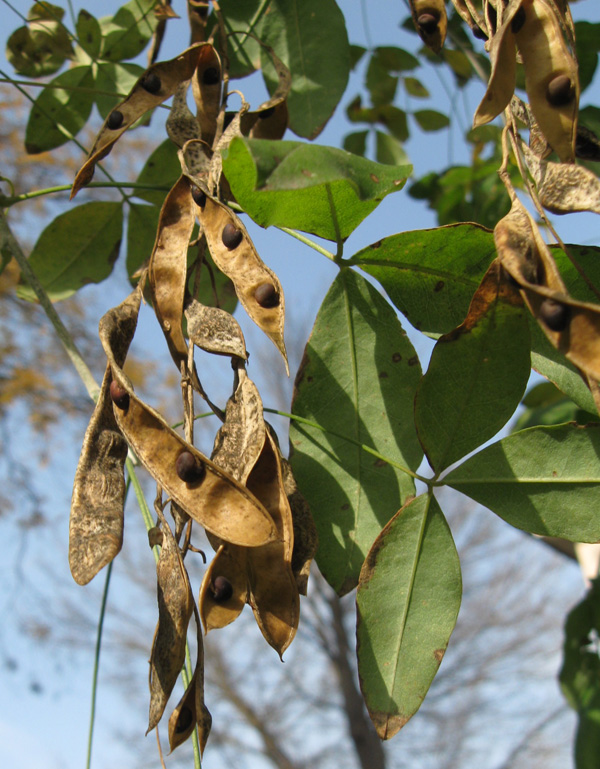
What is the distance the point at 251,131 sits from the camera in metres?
0.98

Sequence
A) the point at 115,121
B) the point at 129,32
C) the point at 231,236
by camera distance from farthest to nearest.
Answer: the point at 129,32 → the point at 115,121 → the point at 231,236

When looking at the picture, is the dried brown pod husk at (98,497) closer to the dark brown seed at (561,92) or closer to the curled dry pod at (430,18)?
the dark brown seed at (561,92)

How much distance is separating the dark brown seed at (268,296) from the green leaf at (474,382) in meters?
0.17

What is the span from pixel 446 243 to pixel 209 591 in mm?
454

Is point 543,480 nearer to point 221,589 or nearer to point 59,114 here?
point 221,589

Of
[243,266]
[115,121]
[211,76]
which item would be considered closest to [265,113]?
[211,76]

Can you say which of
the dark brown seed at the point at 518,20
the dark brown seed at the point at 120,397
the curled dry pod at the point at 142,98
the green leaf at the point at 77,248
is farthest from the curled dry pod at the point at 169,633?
the green leaf at the point at 77,248

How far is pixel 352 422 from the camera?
0.86 meters

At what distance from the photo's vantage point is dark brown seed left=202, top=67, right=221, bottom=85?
93 cm

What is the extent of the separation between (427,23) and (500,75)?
0.38 meters

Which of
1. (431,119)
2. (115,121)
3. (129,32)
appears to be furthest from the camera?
(431,119)

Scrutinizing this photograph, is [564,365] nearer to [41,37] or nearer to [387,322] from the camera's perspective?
[387,322]

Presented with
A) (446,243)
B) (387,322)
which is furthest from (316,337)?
(446,243)

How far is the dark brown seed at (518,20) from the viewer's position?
0.68 m
